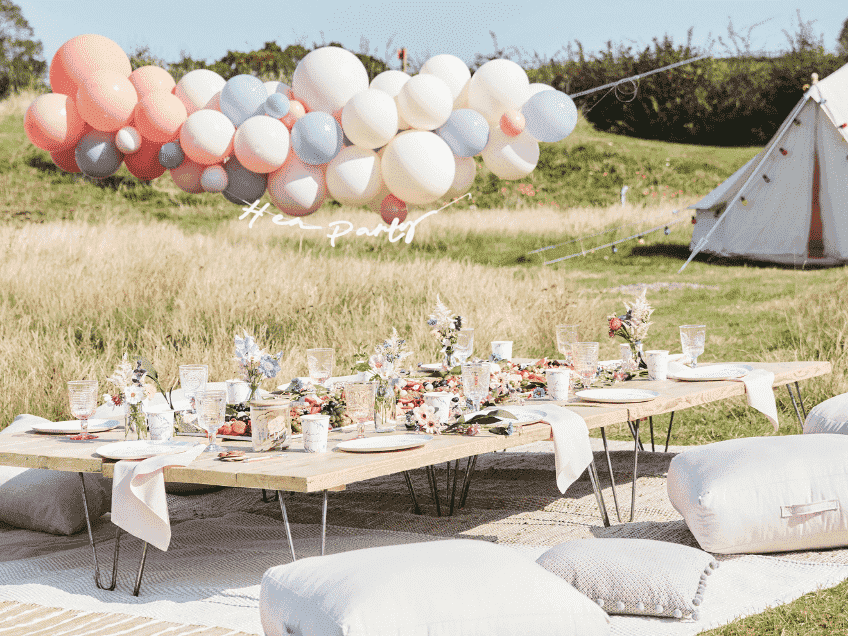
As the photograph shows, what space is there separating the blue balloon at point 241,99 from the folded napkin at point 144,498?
7.42ft

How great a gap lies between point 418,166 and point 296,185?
581mm

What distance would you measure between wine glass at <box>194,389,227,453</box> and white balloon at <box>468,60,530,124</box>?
2.38 meters

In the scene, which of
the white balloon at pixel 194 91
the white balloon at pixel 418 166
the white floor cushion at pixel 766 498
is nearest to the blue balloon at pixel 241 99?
the white balloon at pixel 194 91

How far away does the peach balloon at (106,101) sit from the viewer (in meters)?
4.46

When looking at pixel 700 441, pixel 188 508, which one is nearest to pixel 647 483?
pixel 700 441

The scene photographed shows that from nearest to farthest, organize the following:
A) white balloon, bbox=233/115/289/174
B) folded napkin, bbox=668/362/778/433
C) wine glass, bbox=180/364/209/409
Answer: wine glass, bbox=180/364/209/409, folded napkin, bbox=668/362/778/433, white balloon, bbox=233/115/289/174

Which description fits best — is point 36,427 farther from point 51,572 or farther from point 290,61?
point 290,61

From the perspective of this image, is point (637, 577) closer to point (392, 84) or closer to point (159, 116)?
point (392, 84)

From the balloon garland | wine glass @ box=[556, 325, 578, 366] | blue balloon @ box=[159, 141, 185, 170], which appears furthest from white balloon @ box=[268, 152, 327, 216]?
wine glass @ box=[556, 325, 578, 366]

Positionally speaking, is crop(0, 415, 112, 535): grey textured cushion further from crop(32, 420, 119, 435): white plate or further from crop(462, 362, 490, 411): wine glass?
crop(462, 362, 490, 411): wine glass

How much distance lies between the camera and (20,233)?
30.0 ft

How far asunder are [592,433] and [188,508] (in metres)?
2.51

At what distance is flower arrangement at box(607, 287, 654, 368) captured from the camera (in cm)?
402

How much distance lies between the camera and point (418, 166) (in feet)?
14.8
